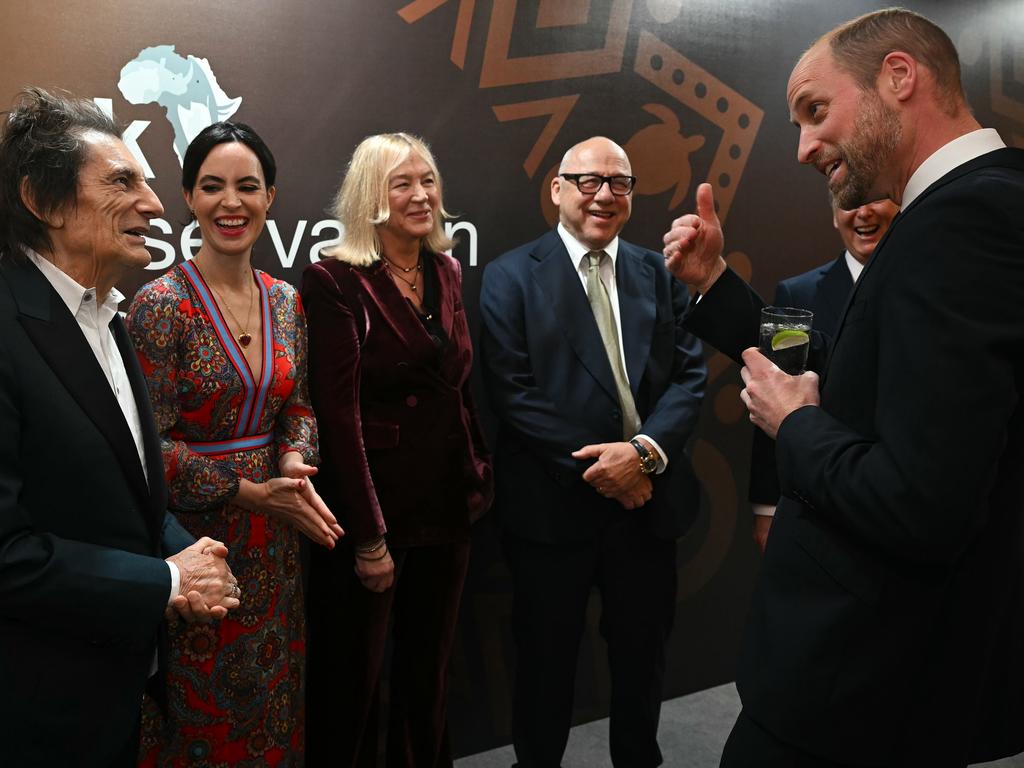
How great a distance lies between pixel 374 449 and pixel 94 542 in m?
1.06

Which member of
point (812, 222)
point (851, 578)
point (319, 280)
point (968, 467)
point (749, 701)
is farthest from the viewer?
point (812, 222)

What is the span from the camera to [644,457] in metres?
2.77

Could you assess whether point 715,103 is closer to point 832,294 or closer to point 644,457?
point 832,294

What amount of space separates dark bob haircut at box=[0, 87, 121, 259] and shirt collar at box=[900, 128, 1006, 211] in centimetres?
155

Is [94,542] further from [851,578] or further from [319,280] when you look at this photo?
[851,578]

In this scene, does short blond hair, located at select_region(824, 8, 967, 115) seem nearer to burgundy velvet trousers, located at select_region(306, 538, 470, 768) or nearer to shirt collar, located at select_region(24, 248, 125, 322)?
shirt collar, located at select_region(24, 248, 125, 322)

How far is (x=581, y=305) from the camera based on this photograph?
2852mm

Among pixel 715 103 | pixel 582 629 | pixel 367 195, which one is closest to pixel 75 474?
pixel 367 195

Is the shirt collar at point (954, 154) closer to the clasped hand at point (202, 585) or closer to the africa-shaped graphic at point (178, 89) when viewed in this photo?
the clasped hand at point (202, 585)

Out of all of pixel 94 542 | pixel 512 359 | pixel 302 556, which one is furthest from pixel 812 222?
pixel 94 542

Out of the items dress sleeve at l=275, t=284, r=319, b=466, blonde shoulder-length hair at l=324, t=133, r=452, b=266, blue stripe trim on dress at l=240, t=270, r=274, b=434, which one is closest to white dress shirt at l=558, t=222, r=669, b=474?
blonde shoulder-length hair at l=324, t=133, r=452, b=266

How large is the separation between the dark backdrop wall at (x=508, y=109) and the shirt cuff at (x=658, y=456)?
30.5 inches

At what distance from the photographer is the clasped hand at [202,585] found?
1.58m

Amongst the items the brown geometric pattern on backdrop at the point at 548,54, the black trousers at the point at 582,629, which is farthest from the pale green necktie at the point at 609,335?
the brown geometric pattern on backdrop at the point at 548,54
